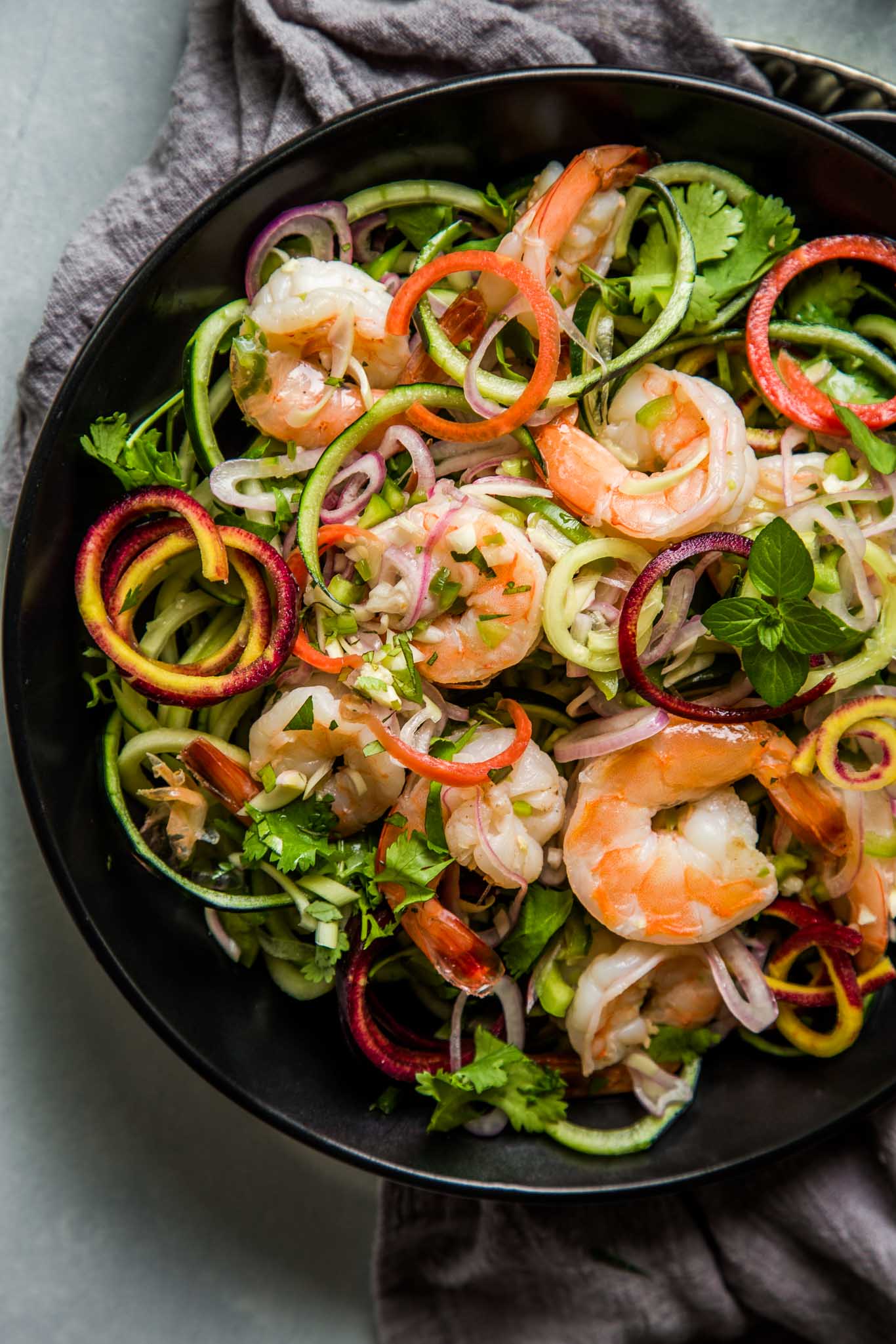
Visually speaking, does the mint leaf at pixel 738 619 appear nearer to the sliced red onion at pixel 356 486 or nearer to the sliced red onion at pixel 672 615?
the sliced red onion at pixel 672 615

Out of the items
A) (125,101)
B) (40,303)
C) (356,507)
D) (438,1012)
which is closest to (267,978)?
(438,1012)

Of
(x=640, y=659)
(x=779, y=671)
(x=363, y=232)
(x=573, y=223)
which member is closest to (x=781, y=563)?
(x=779, y=671)

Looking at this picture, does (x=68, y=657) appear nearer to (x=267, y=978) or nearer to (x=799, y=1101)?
(x=267, y=978)

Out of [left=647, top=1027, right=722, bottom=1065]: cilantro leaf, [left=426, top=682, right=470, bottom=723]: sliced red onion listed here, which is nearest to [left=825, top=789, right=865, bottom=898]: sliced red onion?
[left=647, top=1027, right=722, bottom=1065]: cilantro leaf

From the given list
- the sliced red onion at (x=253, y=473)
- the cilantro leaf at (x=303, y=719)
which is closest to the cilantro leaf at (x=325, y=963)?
the cilantro leaf at (x=303, y=719)

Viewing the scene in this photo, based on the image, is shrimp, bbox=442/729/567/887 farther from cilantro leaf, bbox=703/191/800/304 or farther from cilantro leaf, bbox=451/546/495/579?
Result: cilantro leaf, bbox=703/191/800/304

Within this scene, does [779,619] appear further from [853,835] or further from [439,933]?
[439,933]
